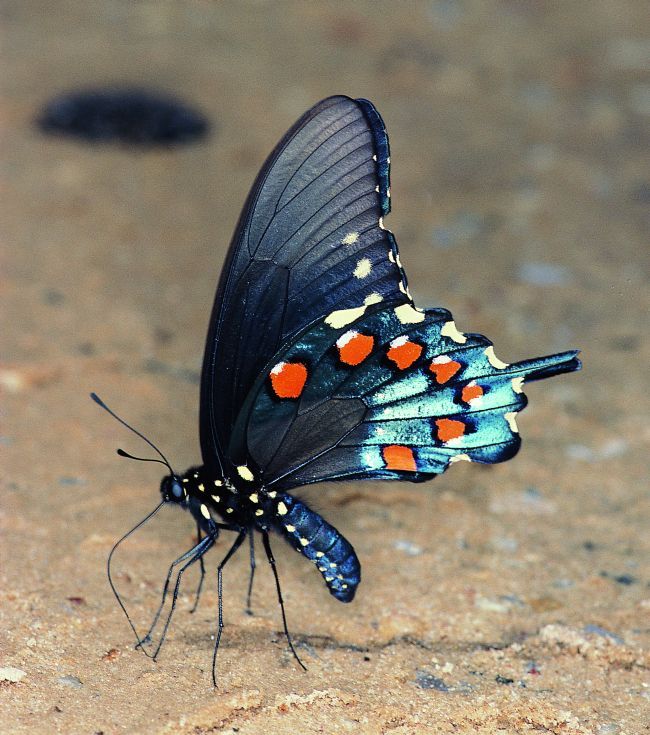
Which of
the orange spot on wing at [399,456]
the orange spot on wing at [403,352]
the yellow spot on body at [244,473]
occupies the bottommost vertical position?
the yellow spot on body at [244,473]

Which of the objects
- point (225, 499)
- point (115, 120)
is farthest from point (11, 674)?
point (115, 120)

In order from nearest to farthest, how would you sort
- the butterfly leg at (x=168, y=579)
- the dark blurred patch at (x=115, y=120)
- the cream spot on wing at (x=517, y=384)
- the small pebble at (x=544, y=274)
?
the butterfly leg at (x=168, y=579), the cream spot on wing at (x=517, y=384), the small pebble at (x=544, y=274), the dark blurred patch at (x=115, y=120)

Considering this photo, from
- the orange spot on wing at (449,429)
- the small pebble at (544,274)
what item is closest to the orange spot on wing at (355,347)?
the orange spot on wing at (449,429)

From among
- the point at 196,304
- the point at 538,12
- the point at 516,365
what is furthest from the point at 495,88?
the point at 516,365

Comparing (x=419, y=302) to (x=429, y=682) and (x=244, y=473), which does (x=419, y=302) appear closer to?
(x=244, y=473)

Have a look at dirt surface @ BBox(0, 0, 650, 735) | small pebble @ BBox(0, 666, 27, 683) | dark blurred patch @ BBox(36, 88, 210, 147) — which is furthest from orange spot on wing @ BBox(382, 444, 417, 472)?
dark blurred patch @ BBox(36, 88, 210, 147)

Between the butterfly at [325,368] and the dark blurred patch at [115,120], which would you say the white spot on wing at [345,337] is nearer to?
the butterfly at [325,368]
